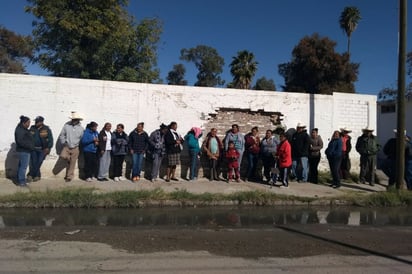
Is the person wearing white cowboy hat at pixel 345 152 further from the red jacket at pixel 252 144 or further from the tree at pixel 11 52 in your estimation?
the tree at pixel 11 52

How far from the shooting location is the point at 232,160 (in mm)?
12359

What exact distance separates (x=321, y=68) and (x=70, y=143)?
31069mm

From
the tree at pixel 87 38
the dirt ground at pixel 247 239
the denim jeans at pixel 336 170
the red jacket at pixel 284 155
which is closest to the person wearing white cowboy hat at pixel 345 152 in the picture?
the denim jeans at pixel 336 170

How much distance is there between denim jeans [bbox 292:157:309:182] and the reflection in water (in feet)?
9.39

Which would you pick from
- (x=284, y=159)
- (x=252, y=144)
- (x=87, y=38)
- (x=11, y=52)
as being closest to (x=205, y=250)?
(x=284, y=159)

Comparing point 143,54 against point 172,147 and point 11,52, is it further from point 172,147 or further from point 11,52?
point 11,52

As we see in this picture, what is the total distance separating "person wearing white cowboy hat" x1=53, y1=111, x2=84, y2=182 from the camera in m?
11.4

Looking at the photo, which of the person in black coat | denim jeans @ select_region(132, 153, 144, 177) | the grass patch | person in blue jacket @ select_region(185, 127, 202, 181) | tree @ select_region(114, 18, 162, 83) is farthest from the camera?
tree @ select_region(114, 18, 162, 83)

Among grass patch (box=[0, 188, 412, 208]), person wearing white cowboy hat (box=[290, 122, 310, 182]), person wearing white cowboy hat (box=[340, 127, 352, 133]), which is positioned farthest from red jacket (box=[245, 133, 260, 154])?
person wearing white cowboy hat (box=[340, 127, 352, 133])

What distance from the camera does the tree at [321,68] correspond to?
37969 mm

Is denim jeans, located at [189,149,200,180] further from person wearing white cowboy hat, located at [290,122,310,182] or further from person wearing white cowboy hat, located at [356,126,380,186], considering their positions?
person wearing white cowboy hat, located at [356,126,380,186]

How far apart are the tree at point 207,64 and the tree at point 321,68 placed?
1874cm

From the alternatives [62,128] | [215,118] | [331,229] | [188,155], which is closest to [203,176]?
[188,155]

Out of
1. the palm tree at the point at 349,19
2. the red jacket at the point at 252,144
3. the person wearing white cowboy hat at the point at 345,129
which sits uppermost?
the palm tree at the point at 349,19
